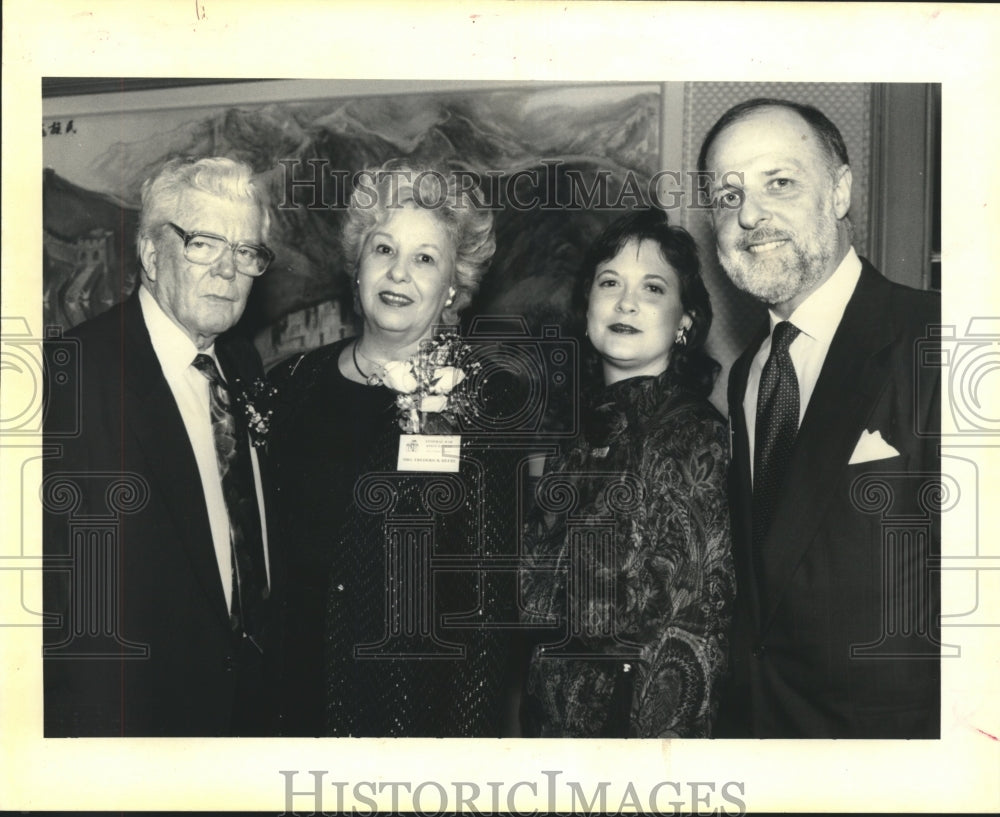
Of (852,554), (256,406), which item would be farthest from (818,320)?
(256,406)

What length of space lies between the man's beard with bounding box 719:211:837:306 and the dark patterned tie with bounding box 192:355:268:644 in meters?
1.36

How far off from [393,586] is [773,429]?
3.50ft

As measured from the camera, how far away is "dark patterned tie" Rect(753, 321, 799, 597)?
260cm

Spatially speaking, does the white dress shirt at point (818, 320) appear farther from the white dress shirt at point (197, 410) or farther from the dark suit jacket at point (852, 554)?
the white dress shirt at point (197, 410)

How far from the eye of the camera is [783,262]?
2637 millimetres

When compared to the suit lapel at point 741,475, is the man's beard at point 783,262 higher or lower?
higher

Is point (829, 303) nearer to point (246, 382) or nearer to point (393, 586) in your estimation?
point (393, 586)

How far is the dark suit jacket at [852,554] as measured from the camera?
260cm

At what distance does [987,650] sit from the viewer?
2670 millimetres

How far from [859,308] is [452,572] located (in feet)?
4.13

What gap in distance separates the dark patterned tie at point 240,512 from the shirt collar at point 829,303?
1493mm

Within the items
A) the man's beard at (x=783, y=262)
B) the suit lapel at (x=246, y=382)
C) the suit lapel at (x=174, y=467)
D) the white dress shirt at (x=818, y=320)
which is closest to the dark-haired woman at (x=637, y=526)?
the man's beard at (x=783, y=262)

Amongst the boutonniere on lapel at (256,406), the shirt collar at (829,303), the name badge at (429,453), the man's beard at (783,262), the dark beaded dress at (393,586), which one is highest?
the man's beard at (783,262)

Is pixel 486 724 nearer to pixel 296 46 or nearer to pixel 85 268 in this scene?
pixel 85 268
